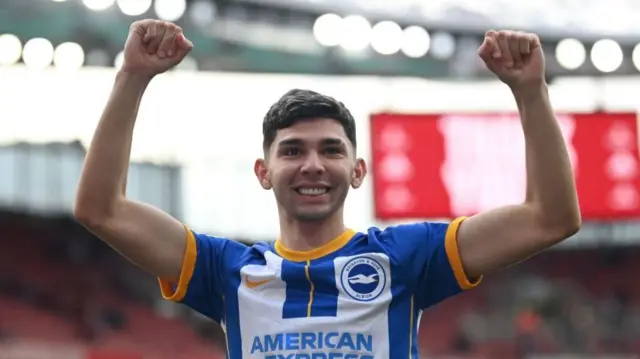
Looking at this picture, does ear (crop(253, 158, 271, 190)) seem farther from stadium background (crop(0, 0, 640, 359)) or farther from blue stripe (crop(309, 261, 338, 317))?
stadium background (crop(0, 0, 640, 359))

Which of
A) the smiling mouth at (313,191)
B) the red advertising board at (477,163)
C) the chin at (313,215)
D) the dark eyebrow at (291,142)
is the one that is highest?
the dark eyebrow at (291,142)

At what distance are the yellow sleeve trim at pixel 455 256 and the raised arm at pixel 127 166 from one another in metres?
0.82

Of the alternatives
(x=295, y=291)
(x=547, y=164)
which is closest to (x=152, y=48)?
(x=295, y=291)

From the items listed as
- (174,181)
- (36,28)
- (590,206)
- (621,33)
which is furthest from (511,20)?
(36,28)

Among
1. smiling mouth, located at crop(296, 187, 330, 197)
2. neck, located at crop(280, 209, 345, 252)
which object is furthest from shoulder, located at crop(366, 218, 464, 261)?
smiling mouth, located at crop(296, 187, 330, 197)

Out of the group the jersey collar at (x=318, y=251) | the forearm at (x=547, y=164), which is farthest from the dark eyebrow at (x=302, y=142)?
the forearm at (x=547, y=164)

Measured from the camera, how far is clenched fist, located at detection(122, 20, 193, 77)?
10.5ft

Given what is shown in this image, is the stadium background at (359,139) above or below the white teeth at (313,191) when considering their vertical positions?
below

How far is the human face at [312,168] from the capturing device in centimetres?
318

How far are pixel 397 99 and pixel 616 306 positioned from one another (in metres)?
7.67

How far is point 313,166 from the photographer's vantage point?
316cm

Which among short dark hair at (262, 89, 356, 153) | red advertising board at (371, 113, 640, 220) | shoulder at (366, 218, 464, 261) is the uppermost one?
short dark hair at (262, 89, 356, 153)

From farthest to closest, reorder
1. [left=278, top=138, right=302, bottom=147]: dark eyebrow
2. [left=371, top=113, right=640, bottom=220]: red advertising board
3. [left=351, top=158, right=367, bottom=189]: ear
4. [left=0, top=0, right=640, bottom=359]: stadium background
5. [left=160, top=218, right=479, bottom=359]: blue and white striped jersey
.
Result: [left=0, top=0, right=640, bottom=359]: stadium background, [left=371, top=113, right=640, bottom=220]: red advertising board, [left=351, top=158, right=367, bottom=189]: ear, [left=278, top=138, right=302, bottom=147]: dark eyebrow, [left=160, top=218, right=479, bottom=359]: blue and white striped jersey

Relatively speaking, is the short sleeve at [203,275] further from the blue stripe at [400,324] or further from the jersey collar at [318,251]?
→ the blue stripe at [400,324]
